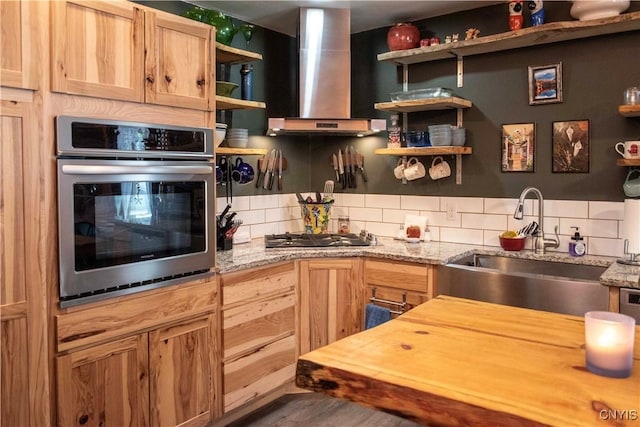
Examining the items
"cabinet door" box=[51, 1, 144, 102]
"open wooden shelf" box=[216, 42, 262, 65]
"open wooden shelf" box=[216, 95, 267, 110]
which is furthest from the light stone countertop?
"open wooden shelf" box=[216, 42, 262, 65]

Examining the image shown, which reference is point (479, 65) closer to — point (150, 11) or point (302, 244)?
point (302, 244)

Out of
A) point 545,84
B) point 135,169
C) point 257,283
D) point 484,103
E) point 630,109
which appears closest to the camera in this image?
point 135,169

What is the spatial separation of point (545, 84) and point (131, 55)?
2.29 metres

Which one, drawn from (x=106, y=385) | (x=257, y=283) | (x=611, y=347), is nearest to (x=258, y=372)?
(x=257, y=283)

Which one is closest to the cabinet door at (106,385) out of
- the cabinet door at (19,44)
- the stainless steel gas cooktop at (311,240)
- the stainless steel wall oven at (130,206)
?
the stainless steel wall oven at (130,206)

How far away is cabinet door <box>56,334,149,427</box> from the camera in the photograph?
1990 millimetres

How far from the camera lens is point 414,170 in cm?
349

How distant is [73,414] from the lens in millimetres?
2010

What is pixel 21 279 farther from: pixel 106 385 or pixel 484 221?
pixel 484 221

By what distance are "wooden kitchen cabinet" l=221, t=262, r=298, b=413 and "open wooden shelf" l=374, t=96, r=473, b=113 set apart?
3.99ft

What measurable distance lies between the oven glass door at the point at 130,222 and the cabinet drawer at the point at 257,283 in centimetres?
20

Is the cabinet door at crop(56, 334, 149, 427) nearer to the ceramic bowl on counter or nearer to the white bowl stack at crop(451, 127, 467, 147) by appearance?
the ceramic bowl on counter

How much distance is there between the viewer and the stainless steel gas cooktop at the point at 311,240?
328cm

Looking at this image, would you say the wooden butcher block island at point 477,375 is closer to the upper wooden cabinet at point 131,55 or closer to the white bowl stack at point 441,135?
the upper wooden cabinet at point 131,55
